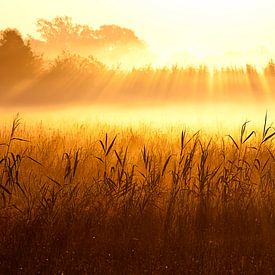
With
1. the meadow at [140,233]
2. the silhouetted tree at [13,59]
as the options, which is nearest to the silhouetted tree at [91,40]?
the silhouetted tree at [13,59]

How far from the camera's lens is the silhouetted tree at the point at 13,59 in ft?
84.6

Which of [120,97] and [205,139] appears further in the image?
[120,97]

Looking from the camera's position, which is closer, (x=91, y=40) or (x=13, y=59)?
(x=13, y=59)

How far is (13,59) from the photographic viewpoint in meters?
25.8

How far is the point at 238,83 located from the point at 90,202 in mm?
18017

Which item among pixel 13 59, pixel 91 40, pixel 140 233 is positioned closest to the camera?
pixel 140 233

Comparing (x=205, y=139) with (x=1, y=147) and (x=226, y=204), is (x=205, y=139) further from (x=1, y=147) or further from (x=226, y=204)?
(x=226, y=204)

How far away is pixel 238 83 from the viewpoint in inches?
870

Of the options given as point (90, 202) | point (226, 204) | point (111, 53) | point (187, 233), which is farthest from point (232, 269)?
point (111, 53)

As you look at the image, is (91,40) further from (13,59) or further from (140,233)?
(140,233)

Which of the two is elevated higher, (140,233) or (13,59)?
(13,59)

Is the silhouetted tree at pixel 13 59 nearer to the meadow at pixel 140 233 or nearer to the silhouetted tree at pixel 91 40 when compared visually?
the meadow at pixel 140 233

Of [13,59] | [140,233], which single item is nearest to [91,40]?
[13,59]

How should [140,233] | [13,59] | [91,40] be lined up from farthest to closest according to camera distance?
[91,40] → [13,59] → [140,233]
